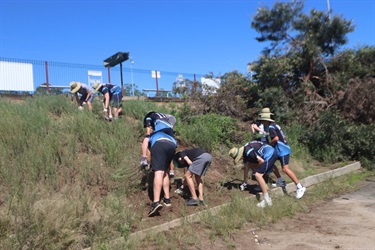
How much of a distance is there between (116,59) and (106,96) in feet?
22.1

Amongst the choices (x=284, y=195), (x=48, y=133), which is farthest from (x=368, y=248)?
(x=48, y=133)

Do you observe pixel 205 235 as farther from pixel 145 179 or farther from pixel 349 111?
pixel 349 111

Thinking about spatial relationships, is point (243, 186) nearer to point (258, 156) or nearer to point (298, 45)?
point (258, 156)

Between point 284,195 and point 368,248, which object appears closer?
point 368,248

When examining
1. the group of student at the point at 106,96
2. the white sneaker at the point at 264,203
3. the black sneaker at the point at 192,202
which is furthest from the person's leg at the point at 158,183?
the group of student at the point at 106,96

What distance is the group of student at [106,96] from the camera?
10367 mm

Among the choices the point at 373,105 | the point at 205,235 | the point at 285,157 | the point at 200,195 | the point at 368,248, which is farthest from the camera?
the point at 373,105

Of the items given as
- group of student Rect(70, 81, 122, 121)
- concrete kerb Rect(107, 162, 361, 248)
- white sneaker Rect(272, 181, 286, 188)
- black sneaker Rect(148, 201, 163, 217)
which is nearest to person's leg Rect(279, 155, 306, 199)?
white sneaker Rect(272, 181, 286, 188)

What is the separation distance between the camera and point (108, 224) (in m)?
5.21

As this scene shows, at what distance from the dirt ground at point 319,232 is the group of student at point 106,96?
5.51 meters

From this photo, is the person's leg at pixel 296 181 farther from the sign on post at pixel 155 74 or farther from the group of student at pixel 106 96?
the sign on post at pixel 155 74

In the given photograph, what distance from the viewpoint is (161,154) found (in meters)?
6.22

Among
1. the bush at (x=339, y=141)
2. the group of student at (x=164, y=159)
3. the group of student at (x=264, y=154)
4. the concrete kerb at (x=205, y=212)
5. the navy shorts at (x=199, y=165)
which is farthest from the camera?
the bush at (x=339, y=141)

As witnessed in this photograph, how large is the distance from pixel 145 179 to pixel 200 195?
3.78 ft
